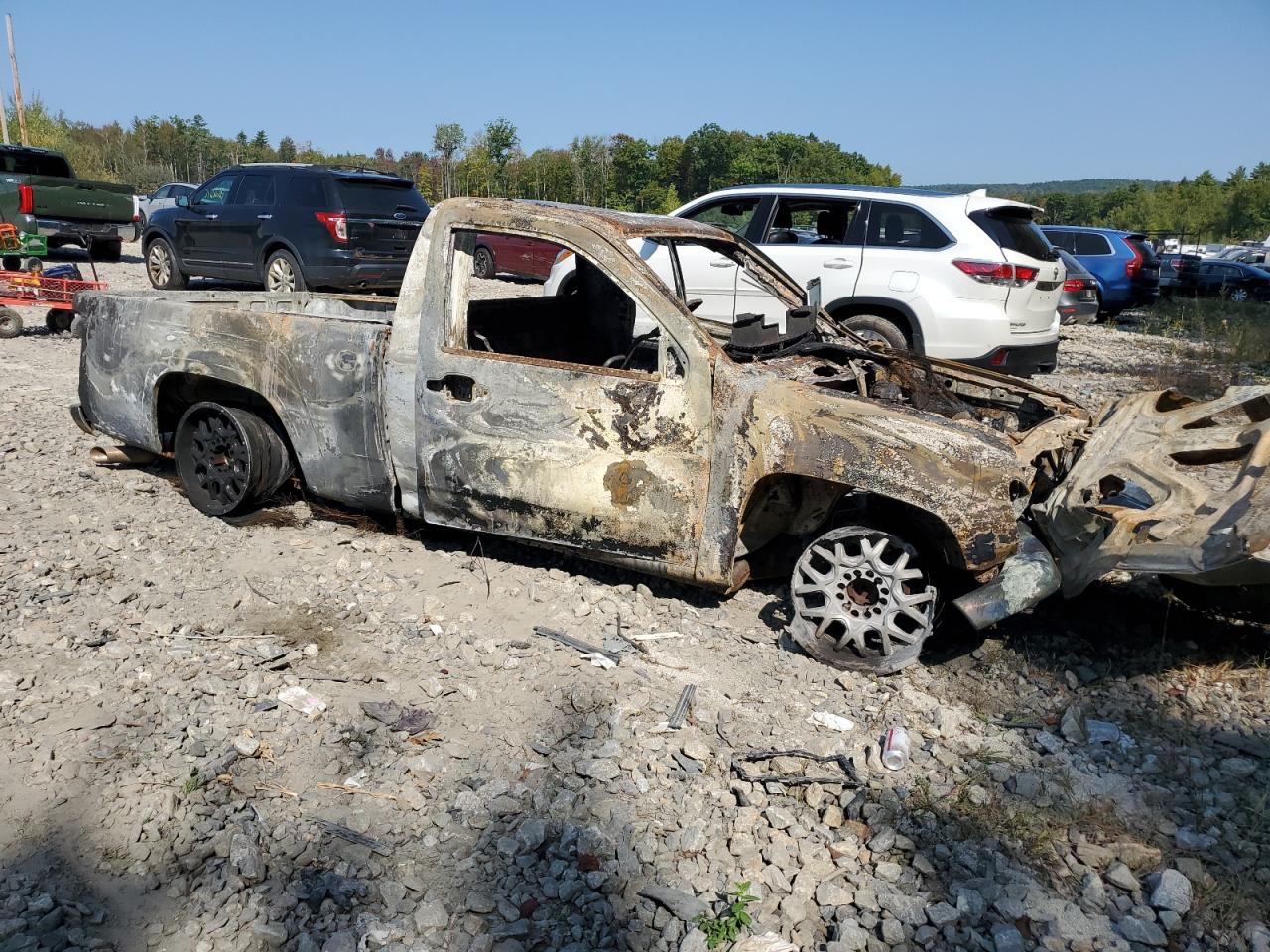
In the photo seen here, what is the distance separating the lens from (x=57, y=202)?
15.4 metres

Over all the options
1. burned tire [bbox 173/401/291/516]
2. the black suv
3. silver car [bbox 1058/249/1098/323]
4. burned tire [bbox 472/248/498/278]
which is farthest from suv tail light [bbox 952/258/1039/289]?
burned tire [bbox 472/248/498/278]

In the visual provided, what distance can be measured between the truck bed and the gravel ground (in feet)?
1.82

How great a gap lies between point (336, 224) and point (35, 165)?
9.06 m

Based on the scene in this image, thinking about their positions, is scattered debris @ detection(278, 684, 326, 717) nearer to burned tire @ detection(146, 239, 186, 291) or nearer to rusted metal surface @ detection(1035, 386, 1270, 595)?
rusted metal surface @ detection(1035, 386, 1270, 595)

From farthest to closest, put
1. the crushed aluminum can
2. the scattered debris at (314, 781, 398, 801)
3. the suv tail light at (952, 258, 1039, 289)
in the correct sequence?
the suv tail light at (952, 258, 1039, 289) → the crushed aluminum can → the scattered debris at (314, 781, 398, 801)

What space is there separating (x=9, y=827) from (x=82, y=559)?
2088 mm

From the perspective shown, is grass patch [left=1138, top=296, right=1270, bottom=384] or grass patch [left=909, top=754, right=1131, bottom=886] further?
grass patch [left=1138, top=296, right=1270, bottom=384]

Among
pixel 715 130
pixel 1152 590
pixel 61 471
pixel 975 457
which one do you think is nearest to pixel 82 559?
pixel 61 471

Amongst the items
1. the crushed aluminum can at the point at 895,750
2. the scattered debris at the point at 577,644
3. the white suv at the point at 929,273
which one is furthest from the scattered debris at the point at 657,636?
the white suv at the point at 929,273

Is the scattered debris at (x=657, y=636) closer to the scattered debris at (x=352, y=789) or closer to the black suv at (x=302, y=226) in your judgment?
the scattered debris at (x=352, y=789)

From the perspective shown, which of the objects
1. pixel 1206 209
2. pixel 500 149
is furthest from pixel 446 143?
pixel 1206 209

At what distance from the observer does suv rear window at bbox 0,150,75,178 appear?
16.1 m

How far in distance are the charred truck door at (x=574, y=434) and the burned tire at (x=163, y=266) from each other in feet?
36.0

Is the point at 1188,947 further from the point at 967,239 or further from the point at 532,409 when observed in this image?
the point at 967,239
